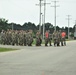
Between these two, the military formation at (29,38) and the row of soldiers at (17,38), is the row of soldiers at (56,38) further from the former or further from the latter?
the row of soldiers at (17,38)

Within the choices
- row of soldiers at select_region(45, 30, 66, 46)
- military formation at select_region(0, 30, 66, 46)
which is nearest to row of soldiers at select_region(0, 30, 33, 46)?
military formation at select_region(0, 30, 66, 46)

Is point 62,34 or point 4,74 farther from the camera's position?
point 62,34

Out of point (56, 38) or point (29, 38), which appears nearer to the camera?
point (56, 38)

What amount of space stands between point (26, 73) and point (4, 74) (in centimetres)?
87

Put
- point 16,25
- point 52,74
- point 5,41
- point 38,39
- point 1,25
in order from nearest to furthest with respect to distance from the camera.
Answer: point 52,74, point 38,39, point 5,41, point 1,25, point 16,25

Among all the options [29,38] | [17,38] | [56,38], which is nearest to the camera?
[56,38]

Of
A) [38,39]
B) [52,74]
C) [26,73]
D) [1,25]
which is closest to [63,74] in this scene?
[52,74]

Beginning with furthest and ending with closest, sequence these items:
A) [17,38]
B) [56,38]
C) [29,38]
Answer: [17,38], [29,38], [56,38]

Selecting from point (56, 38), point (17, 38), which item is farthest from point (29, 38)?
point (56, 38)

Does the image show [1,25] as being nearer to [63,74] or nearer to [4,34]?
[4,34]

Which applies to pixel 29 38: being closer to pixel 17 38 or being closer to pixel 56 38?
pixel 17 38

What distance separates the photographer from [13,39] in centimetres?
4550

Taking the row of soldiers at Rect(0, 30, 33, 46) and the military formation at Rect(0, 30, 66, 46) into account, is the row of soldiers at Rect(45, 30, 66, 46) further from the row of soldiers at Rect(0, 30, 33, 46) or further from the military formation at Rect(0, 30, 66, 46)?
the row of soldiers at Rect(0, 30, 33, 46)

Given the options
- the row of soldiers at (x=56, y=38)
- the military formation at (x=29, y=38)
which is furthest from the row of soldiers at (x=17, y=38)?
the row of soldiers at (x=56, y=38)
